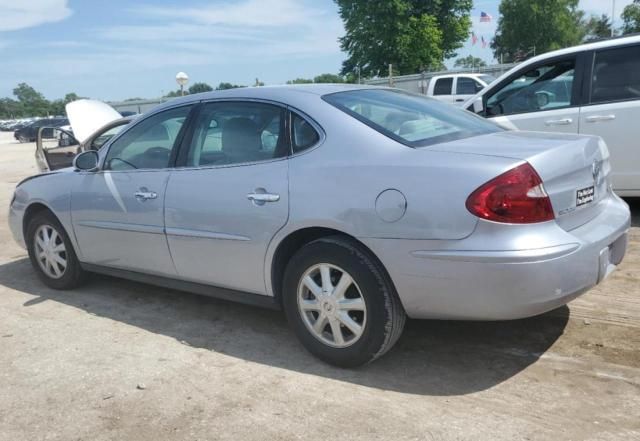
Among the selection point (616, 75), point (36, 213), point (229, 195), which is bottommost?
point (36, 213)

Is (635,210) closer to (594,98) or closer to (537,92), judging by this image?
(594,98)

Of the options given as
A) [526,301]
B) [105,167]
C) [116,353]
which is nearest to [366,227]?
[526,301]

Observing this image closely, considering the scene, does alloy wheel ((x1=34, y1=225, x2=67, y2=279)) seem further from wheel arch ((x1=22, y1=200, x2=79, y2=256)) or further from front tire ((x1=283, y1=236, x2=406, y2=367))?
front tire ((x1=283, y1=236, x2=406, y2=367))

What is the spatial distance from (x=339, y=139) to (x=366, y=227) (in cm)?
55

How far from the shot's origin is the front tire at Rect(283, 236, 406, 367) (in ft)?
9.92

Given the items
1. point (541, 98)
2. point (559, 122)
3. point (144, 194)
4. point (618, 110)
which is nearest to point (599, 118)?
point (618, 110)

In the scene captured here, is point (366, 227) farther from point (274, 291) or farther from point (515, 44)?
point (515, 44)

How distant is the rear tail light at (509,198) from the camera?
106 inches

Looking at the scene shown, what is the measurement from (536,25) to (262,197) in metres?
68.3

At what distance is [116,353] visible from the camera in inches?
146

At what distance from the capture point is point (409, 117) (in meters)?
3.50

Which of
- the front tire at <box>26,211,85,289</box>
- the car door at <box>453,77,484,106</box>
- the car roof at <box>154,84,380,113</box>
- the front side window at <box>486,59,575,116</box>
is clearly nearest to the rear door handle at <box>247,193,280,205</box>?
the car roof at <box>154,84,380,113</box>

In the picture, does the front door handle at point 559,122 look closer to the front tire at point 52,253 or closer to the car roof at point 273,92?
the car roof at point 273,92

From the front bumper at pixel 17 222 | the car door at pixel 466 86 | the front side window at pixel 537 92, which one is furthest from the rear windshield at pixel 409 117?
the car door at pixel 466 86
